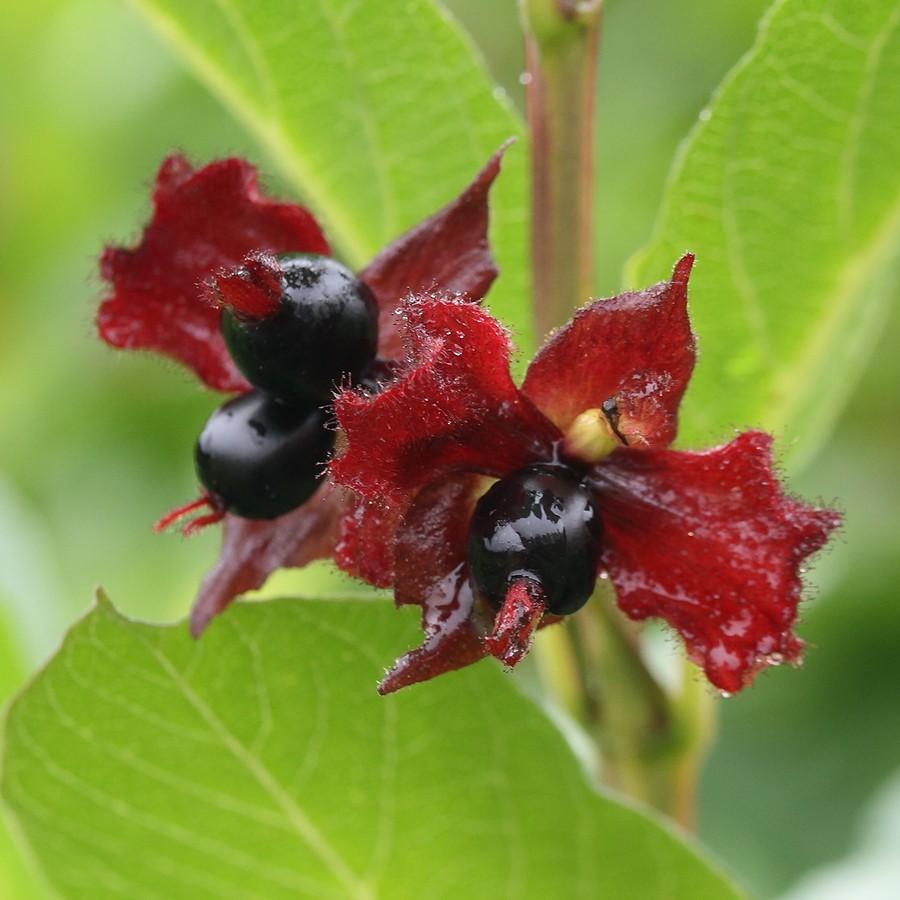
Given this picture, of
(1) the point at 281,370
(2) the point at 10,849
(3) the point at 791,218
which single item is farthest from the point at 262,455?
(2) the point at 10,849

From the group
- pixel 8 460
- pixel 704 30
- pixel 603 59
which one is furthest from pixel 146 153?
pixel 704 30

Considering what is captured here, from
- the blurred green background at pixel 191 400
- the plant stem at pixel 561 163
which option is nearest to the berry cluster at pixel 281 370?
the plant stem at pixel 561 163

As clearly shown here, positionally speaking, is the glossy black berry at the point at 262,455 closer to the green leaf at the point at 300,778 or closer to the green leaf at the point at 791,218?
the green leaf at the point at 300,778

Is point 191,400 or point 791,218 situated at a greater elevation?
point 791,218

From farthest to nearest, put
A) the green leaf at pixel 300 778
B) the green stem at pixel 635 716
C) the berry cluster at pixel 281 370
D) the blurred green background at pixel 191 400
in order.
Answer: the blurred green background at pixel 191 400, the green stem at pixel 635 716, the green leaf at pixel 300 778, the berry cluster at pixel 281 370

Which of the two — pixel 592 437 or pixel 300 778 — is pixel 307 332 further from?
pixel 300 778
